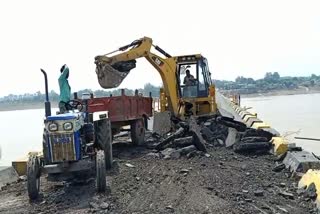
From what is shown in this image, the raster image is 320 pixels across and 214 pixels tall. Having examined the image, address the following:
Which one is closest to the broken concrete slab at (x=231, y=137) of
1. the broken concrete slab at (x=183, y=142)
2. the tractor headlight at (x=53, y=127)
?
the broken concrete slab at (x=183, y=142)

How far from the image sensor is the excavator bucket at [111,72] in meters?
15.3

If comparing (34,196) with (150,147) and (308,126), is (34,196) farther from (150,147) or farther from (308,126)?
(308,126)

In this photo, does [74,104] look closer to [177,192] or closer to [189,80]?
[177,192]

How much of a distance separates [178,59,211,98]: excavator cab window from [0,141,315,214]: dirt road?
611cm

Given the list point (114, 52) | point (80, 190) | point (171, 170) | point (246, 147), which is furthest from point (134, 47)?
point (80, 190)

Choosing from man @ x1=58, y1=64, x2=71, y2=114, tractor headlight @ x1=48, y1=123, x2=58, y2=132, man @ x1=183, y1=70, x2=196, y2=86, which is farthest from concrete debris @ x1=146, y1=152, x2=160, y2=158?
man @ x1=183, y1=70, x2=196, y2=86

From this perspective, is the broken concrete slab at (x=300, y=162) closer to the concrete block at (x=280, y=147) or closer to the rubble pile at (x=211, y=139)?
the concrete block at (x=280, y=147)

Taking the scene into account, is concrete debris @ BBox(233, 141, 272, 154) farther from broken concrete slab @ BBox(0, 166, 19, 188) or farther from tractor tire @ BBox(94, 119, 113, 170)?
broken concrete slab @ BBox(0, 166, 19, 188)

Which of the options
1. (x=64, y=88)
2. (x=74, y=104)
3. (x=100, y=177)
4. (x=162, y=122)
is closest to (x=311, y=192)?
(x=100, y=177)

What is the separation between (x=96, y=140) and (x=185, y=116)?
23.9 feet

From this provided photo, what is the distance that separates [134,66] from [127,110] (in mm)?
3068

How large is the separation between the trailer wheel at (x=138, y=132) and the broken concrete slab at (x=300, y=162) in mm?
4890

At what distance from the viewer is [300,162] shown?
9.73m

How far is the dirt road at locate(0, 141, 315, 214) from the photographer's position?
7.49 metres
